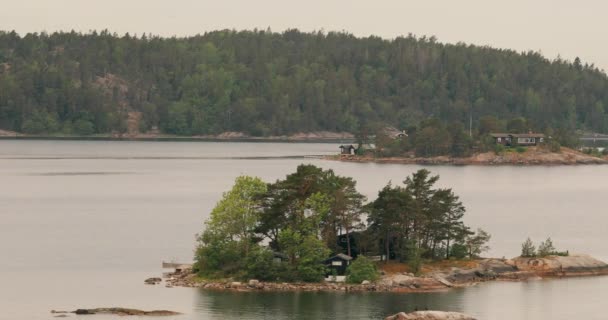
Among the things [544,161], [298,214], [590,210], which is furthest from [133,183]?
[298,214]

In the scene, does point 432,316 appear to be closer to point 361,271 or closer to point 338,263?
point 361,271

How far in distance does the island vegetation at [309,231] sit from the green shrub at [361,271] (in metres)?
0.05

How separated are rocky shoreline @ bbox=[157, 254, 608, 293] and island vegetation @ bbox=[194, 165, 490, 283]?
666mm

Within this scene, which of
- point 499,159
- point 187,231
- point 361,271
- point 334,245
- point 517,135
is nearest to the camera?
point 361,271

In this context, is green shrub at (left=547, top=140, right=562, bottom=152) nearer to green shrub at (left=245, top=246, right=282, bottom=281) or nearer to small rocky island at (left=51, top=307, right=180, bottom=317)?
green shrub at (left=245, top=246, right=282, bottom=281)

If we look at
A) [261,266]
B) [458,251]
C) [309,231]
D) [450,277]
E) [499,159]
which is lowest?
[450,277]

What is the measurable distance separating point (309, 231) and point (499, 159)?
119 metres

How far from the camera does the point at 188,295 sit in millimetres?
58594

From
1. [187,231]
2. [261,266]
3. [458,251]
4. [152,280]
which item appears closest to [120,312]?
[261,266]

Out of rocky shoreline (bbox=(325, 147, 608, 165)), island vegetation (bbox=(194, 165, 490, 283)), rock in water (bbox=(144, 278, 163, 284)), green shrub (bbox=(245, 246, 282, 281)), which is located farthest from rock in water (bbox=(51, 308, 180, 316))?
rocky shoreline (bbox=(325, 147, 608, 165))

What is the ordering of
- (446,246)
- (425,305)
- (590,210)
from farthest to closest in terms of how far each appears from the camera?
1. (590,210)
2. (446,246)
3. (425,305)

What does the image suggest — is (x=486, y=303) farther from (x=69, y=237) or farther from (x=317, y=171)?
(x=69, y=237)

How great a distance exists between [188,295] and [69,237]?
27.2 m

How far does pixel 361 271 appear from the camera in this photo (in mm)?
60375
